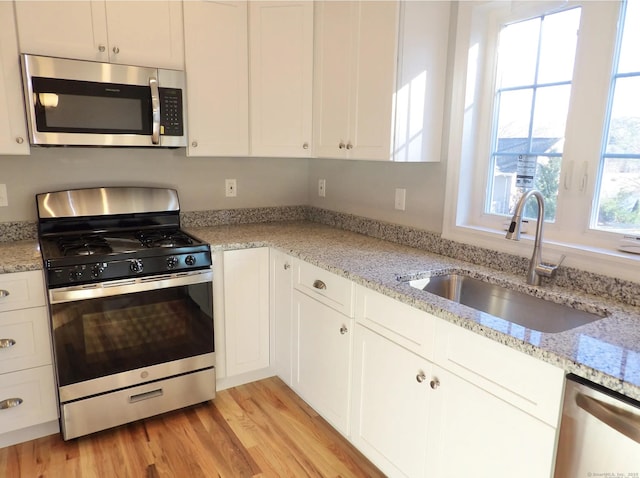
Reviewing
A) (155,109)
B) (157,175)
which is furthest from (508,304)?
(157,175)

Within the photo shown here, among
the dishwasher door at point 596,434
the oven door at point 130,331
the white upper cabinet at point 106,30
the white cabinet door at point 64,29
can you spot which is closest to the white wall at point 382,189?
the oven door at point 130,331

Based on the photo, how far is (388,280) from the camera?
68.6 inches

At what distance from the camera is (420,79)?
2.08 metres

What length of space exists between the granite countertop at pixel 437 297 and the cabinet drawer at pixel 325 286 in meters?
0.05

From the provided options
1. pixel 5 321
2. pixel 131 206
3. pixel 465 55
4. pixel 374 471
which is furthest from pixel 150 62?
pixel 374 471

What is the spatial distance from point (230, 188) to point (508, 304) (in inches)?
71.6

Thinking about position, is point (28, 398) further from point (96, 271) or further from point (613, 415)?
point (613, 415)

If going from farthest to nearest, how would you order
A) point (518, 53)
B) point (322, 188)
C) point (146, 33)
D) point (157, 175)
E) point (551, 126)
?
point (322, 188), point (157, 175), point (146, 33), point (518, 53), point (551, 126)

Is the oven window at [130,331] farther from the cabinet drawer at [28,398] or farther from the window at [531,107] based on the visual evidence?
the window at [531,107]

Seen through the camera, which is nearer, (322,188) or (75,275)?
(75,275)

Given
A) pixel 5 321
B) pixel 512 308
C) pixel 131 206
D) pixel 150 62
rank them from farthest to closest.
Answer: pixel 131 206, pixel 150 62, pixel 5 321, pixel 512 308

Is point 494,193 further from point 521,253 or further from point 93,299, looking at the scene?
point 93,299

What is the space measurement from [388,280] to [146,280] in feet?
3.67

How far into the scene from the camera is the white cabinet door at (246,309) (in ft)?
7.81
